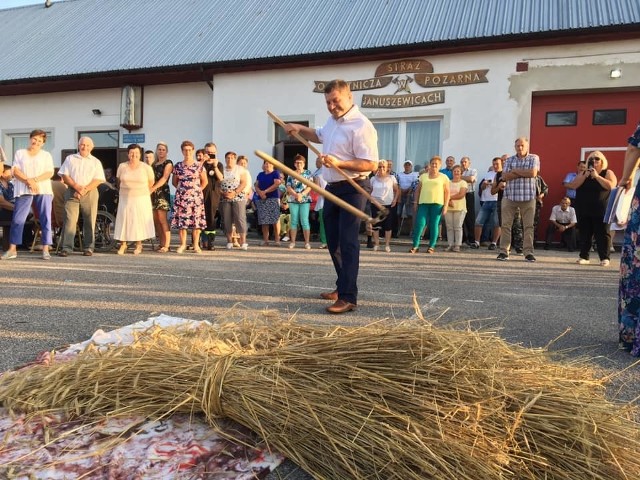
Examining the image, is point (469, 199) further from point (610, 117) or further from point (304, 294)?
point (304, 294)

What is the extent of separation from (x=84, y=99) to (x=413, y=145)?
10.4 meters

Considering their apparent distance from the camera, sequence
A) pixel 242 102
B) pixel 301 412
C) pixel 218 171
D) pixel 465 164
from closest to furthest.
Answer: pixel 301 412 < pixel 218 171 < pixel 465 164 < pixel 242 102

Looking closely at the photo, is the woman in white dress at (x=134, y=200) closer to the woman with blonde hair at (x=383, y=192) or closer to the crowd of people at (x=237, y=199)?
the crowd of people at (x=237, y=199)

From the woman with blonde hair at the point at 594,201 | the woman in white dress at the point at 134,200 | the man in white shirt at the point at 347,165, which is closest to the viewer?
the man in white shirt at the point at 347,165

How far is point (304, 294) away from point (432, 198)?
4.66 metres

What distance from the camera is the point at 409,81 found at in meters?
12.1

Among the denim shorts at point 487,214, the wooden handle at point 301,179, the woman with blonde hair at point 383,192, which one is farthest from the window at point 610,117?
the wooden handle at point 301,179

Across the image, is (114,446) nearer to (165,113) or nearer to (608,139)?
(608,139)

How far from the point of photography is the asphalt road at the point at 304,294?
11.3ft

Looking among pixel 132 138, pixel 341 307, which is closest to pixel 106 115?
pixel 132 138

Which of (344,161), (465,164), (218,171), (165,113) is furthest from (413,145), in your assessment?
(344,161)

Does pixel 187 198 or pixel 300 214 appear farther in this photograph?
pixel 300 214

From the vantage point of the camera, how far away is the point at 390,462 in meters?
1.56

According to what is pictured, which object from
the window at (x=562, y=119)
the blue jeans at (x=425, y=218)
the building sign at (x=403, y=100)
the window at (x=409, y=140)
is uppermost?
the building sign at (x=403, y=100)
